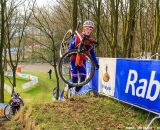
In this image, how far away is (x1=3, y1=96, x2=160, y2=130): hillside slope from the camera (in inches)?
337

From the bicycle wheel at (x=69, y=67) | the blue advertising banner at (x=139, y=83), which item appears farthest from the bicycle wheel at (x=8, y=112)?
the bicycle wheel at (x=69, y=67)

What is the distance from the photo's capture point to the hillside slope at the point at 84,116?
337 inches

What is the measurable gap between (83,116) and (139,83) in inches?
79.8

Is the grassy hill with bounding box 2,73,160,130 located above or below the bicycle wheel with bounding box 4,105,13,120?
above

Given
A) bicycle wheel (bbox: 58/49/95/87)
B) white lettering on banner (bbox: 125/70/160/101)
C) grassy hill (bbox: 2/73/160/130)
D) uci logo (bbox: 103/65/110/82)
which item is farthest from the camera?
uci logo (bbox: 103/65/110/82)

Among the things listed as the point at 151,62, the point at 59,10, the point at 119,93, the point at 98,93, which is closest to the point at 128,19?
the point at 98,93

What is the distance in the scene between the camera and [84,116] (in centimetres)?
945

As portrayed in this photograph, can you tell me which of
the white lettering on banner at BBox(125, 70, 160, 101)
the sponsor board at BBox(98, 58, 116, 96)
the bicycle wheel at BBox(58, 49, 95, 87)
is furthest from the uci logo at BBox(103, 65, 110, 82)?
the bicycle wheel at BBox(58, 49, 95, 87)

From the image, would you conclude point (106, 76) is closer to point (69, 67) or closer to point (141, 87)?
point (141, 87)

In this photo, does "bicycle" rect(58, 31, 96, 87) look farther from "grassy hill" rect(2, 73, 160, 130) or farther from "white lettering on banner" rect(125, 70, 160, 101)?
"white lettering on banner" rect(125, 70, 160, 101)

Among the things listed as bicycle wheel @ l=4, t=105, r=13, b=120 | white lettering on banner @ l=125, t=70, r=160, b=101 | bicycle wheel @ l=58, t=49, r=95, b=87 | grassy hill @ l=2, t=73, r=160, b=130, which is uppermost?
bicycle wheel @ l=58, t=49, r=95, b=87

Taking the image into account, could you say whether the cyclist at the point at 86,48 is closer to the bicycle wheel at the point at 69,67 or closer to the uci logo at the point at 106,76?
the bicycle wheel at the point at 69,67

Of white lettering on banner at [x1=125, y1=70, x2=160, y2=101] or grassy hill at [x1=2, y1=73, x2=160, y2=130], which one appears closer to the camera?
white lettering on banner at [x1=125, y1=70, x2=160, y2=101]

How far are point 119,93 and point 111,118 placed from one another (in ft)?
4.27
